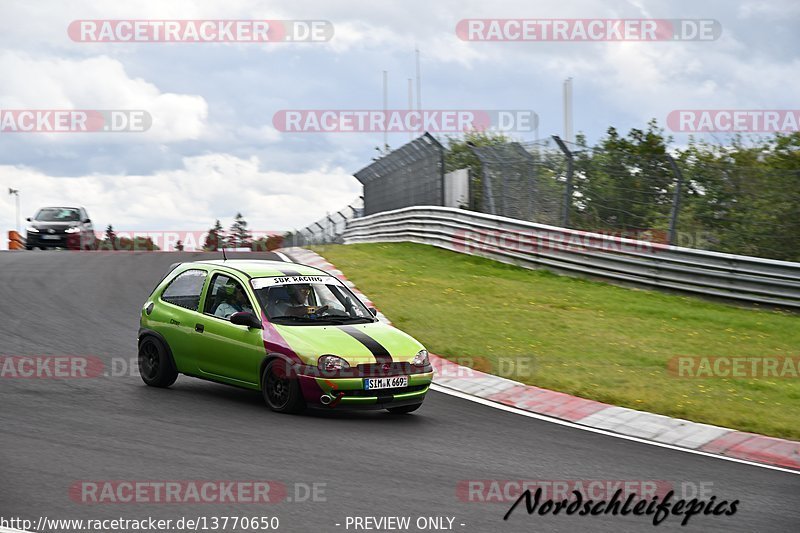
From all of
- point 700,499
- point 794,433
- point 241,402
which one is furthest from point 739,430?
point 241,402

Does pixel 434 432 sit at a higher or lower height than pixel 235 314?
lower

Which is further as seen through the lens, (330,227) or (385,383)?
(330,227)

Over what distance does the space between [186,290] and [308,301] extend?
1.47 meters

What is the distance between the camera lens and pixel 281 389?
32.0ft

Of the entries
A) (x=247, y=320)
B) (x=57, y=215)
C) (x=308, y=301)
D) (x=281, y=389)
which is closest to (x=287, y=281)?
(x=308, y=301)

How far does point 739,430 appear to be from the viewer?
32.5 feet

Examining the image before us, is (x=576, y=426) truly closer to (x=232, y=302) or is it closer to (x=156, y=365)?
(x=232, y=302)

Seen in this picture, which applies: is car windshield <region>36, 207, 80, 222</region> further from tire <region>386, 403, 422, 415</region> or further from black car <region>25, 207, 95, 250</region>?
tire <region>386, 403, 422, 415</region>

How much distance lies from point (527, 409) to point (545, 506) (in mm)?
3769

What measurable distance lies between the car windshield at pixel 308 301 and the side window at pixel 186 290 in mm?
801

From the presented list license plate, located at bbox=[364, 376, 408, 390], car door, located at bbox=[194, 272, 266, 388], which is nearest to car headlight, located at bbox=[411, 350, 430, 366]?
license plate, located at bbox=[364, 376, 408, 390]

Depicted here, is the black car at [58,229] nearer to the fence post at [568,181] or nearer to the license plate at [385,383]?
the fence post at [568,181]

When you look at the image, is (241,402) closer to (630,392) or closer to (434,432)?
(434,432)

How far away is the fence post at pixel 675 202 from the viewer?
777 inches
